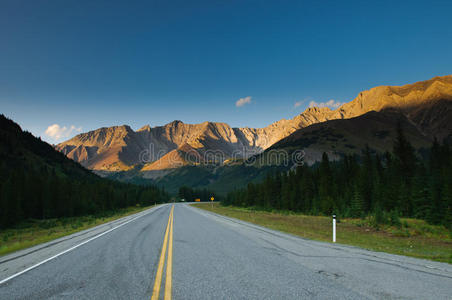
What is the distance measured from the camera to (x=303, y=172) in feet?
239

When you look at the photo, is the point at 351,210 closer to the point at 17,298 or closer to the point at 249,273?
the point at 249,273

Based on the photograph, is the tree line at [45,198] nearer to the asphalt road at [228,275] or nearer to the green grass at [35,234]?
the green grass at [35,234]

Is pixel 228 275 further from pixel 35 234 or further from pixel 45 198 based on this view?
pixel 45 198

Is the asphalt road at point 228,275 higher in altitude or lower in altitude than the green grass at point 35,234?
higher

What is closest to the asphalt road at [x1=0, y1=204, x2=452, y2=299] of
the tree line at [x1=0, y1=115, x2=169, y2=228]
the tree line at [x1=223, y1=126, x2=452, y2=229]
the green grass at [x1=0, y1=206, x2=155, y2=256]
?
the green grass at [x1=0, y1=206, x2=155, y2=256]

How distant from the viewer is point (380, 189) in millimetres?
47500

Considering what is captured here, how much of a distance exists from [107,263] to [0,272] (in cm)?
282

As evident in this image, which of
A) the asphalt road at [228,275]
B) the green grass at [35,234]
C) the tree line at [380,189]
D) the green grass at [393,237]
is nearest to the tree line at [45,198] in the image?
the green grass at [35,234]

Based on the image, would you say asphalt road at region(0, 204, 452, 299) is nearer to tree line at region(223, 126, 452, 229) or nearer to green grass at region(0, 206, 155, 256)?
green grass at region(0, 206, 155, 256)

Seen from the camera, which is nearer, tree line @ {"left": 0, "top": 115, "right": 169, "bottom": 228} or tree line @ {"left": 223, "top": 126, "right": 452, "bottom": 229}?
tree line @ {"left": 223, "top": 126, "right": 452, "bottom": 229}

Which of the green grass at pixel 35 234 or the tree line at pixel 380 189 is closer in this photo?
the green grass at pixel 35 234

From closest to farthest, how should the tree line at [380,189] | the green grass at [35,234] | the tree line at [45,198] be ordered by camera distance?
the green grass at [35,234]
the tree line at [380,189]
the tree line at [45,198]

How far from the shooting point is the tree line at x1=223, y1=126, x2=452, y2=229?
32875 mm

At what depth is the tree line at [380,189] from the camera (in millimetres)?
32875
